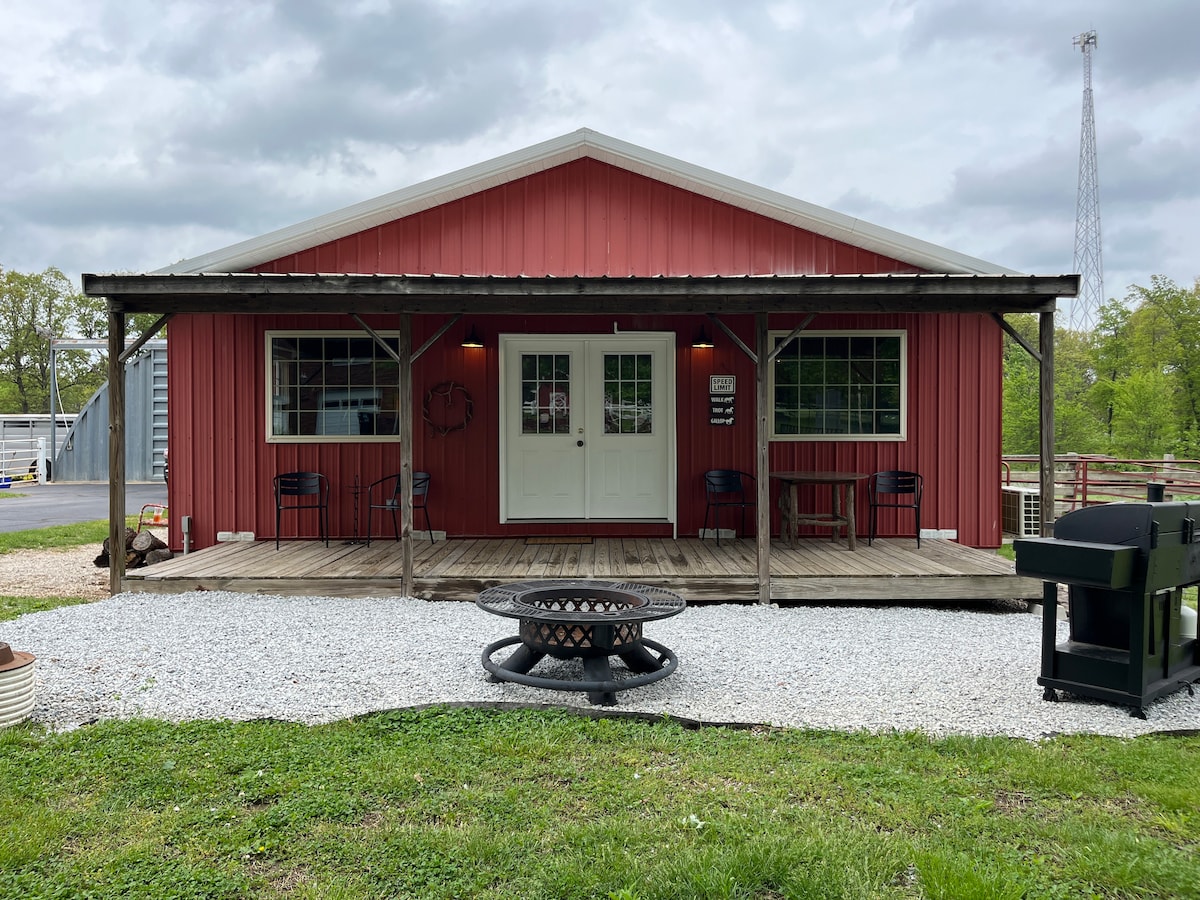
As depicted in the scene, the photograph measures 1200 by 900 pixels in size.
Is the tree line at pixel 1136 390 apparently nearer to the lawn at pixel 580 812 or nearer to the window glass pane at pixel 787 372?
the window glass pane at pixel 787 372

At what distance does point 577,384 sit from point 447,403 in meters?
1.26

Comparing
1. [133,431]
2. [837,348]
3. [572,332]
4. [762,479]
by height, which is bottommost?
[762,479]

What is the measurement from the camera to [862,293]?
5324 mm

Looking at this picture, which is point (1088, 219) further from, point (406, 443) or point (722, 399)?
point (406, 443)

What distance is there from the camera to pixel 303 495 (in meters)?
7.04

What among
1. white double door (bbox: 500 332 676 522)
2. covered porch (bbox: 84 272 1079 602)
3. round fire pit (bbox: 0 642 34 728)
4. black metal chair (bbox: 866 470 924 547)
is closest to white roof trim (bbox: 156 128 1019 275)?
covered porch (bbox: 84 272 1079 602)

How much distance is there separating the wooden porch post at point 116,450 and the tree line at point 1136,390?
73.7 feet

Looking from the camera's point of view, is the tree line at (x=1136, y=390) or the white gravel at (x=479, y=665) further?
the tree line at (x=1136, y=390)

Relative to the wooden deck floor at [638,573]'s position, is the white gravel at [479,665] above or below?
below

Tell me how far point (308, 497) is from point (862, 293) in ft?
17.2

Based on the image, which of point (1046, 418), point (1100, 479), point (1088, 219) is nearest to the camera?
point (1046, 418)

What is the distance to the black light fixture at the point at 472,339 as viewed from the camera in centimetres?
713

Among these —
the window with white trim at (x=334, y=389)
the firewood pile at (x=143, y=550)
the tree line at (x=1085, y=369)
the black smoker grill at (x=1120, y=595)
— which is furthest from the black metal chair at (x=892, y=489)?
the tree line at (x=1085, y=369)

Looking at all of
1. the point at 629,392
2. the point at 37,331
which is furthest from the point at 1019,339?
the point at 37,331
